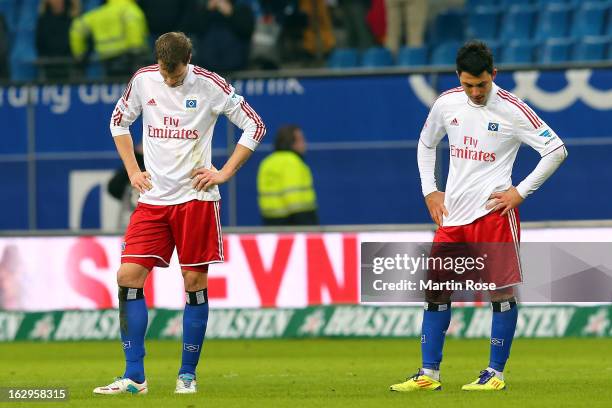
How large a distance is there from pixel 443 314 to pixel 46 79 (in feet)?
39.5

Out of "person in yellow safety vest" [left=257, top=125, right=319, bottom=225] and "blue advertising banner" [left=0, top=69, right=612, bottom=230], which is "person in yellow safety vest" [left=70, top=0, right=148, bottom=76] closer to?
"blue advertising banner" [left=0, top=69, right=612, bottom=230]

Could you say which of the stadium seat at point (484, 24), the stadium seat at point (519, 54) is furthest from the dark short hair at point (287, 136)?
the stadium seat at point (484, 24)

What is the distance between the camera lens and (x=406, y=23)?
20969 millimetres

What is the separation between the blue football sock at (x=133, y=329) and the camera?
9.78 meters

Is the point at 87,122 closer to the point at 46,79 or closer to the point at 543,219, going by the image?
the point at 46,79

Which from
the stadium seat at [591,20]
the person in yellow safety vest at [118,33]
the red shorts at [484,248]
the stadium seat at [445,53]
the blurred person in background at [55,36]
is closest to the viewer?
the red shorts at [484,248]

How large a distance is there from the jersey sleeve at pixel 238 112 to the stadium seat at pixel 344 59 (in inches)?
440

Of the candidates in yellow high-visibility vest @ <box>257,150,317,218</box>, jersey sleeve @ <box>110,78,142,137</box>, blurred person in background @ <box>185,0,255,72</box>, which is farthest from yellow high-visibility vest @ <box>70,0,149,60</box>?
jersey sleeve @ <box>110,78,142,137</box>

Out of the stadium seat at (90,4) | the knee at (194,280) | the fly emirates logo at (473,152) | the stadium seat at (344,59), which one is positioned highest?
the stadium seat at (90,4)

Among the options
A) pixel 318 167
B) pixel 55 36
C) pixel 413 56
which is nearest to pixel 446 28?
pixel 413 56

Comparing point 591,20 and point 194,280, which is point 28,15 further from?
point 194,280

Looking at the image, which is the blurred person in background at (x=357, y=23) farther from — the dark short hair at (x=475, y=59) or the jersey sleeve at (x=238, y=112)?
the dark short hair at (x=475, y=59)

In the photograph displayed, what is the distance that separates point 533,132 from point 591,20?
11.1 meters

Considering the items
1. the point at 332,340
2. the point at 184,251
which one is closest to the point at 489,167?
the point at 184,251
